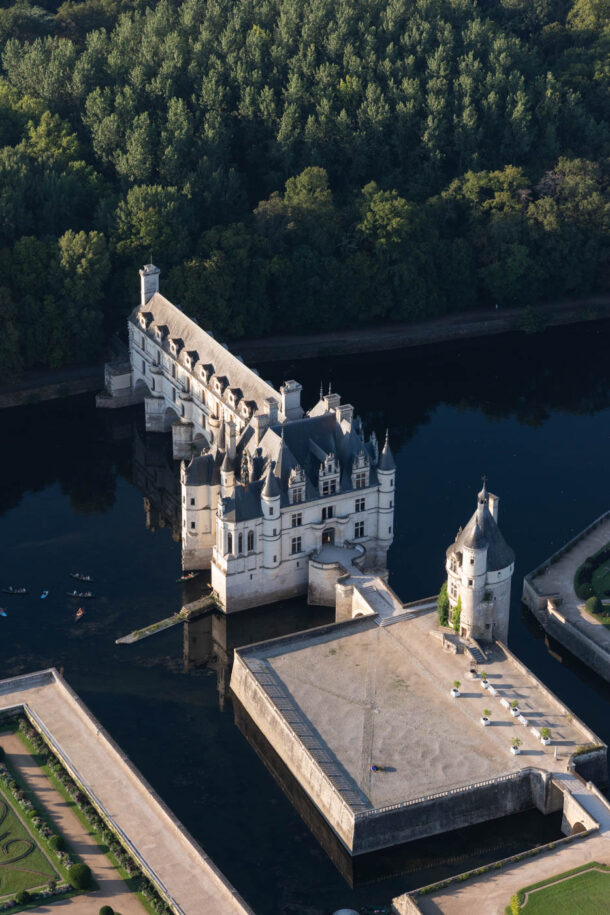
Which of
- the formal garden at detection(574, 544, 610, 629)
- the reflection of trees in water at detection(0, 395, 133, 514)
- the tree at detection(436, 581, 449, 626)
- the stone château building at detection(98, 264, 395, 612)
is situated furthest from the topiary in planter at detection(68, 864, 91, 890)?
the reflection of trees in water at detection(0, 395, 133, 514)

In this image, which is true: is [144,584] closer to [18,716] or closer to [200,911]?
[18,716]

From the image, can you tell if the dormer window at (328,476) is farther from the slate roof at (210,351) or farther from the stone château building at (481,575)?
the stone château building at (481,575)

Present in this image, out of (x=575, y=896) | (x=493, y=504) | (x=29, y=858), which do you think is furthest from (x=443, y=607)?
(x=29, y=858)

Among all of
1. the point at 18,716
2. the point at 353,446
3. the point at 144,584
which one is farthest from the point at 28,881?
the point at 353,446

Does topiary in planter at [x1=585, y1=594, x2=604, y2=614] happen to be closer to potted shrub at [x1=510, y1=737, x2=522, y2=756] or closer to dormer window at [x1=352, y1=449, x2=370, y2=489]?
potted shrub at [x1=510, y1=737, x2=522, y2=756]

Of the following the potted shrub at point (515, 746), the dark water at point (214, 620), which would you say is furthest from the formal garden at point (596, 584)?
the potted shrub at point (515, 746)

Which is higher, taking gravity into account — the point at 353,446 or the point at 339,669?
the point at 353,446
